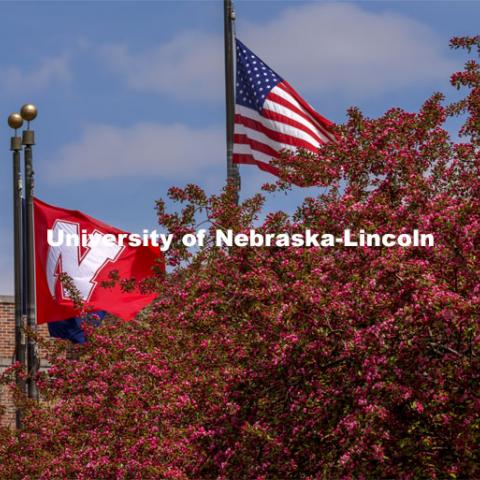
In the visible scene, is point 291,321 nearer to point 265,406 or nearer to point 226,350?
point 265,406

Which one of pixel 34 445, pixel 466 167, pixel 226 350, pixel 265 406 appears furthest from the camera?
pixel 34 445

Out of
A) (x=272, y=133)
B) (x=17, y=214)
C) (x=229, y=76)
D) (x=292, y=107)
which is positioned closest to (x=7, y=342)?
(x=17, y=214)

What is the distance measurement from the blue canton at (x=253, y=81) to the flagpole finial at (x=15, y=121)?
707 centimetres

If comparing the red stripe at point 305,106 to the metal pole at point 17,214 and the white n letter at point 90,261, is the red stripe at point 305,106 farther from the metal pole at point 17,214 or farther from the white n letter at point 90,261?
the metal pole at point 17,214

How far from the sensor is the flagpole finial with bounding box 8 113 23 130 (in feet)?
90.6

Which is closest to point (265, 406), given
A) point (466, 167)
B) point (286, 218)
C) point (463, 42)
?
point (286, 218)

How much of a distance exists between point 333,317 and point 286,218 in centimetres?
347

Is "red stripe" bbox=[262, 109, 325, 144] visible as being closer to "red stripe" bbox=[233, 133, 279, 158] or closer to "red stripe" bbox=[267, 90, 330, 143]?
"red stripe" bbox=[267, 90, 330, 143]

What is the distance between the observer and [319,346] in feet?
35.8

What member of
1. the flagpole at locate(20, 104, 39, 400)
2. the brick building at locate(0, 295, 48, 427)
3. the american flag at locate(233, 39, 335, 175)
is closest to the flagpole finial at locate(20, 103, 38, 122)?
the flagpole at locate(20, 104, 39, 400)

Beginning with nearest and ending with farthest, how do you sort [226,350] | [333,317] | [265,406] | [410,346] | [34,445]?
1. [410,346]
2. [333,317]
3. [265,406]
4. [226,350]
5. [34,445]

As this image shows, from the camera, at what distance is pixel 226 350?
13.6 m

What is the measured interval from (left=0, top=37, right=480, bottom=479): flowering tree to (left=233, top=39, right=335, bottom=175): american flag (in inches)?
171

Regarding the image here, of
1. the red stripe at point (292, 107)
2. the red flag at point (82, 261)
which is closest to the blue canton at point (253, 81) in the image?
the red stripe at point (292, 107)
